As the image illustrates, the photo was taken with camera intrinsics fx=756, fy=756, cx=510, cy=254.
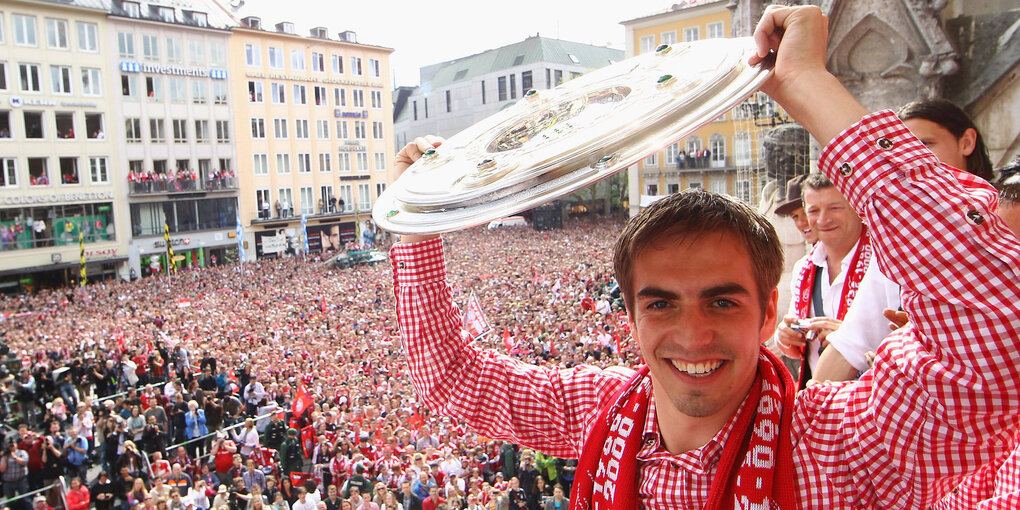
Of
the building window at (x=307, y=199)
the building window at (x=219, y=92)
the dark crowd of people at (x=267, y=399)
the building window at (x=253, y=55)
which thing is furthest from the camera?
the building window at (x=307, y=199)

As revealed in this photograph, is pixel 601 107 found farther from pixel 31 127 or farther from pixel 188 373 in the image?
pixel 31 127

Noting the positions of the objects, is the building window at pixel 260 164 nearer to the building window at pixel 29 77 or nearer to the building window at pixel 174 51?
the building window at pixel 174 51

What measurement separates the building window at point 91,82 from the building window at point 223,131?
668 centimetres

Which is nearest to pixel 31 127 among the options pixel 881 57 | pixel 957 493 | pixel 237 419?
pixel 237 419

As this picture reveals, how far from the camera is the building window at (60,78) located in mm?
38188

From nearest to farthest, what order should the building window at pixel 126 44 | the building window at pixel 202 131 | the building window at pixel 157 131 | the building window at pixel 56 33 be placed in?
the building window at pixel 56 33 < the building window at pixel 126 44 < the building window at pixel 157 131 < the building window at pixel 202 131

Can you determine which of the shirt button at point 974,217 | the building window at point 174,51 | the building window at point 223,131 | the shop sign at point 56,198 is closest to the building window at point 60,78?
the shop sign at point 56,198

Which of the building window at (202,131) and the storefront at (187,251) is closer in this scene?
the storefront at (187,251)

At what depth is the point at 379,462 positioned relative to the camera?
10.1m

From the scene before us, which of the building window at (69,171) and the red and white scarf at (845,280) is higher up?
the building window at (69,171)

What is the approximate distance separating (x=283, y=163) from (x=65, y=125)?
41.6 ft

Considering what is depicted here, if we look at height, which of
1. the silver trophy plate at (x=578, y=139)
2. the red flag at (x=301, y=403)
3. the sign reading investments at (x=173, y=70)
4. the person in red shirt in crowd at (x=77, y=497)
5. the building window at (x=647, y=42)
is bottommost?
the person in red shirt in crowd at (x=77, y=497)

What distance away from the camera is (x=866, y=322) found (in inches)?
88.4

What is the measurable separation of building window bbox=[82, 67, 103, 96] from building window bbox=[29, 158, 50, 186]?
419cm
